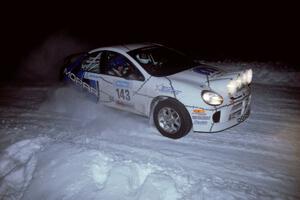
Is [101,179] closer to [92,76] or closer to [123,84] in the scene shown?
[123,84]

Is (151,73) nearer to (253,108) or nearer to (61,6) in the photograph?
(253,108)

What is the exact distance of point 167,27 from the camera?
21.4m

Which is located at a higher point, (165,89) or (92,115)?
(165,89)

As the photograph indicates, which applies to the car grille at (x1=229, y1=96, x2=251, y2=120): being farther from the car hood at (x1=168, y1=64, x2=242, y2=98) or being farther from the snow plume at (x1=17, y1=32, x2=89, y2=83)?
the snow plume at (x1=17, y1=32, x2=89, y2=83)

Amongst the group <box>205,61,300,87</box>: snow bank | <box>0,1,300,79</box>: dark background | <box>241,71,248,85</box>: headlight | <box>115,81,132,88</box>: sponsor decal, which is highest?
<box>0,1,300,79</box>: dark background

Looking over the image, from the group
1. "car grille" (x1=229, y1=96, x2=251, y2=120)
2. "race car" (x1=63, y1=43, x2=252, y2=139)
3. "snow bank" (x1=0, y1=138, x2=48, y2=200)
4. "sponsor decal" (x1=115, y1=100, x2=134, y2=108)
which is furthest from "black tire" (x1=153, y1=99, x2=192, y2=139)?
"snow bank" (x1=0, y1=138, x2=48, y2=200)

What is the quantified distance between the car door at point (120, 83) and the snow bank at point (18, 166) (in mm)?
1545

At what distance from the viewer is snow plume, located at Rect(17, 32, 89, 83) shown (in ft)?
42.3

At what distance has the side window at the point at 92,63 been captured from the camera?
7300 mm

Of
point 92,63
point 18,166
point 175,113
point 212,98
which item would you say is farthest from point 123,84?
point 18,166

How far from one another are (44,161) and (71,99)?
9.21ft

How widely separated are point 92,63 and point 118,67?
0.85 m

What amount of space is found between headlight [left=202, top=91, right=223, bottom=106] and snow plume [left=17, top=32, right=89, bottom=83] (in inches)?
281

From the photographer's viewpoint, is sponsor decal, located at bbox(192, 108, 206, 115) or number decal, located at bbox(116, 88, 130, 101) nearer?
sponsor decal, located at bbox(192, 108, 206, 115)
